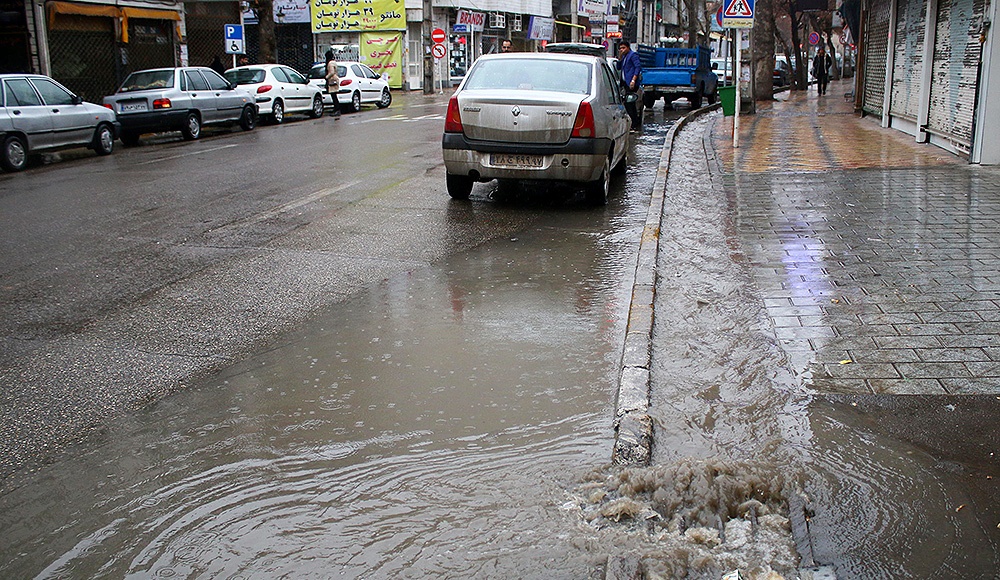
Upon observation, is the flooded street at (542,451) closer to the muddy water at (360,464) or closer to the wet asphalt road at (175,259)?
the muddy water at (360,464)

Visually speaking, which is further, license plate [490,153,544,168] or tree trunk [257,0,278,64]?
tree trunk [257,0,278,64]

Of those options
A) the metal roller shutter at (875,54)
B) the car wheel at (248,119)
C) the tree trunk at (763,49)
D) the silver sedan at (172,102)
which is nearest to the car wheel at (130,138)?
the silver sedan at (172,102)

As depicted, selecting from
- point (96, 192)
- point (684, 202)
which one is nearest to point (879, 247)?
point (684, 202)

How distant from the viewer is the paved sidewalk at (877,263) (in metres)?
5.14

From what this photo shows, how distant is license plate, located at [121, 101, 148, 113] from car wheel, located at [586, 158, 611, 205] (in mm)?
13151

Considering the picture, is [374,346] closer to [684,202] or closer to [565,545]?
[565,545]

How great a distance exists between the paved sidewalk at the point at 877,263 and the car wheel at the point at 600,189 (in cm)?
150

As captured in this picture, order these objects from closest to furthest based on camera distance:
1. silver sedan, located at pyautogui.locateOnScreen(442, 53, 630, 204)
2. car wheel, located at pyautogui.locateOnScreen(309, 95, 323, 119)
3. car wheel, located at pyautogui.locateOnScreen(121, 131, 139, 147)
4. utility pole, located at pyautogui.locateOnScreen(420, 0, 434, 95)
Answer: silver sedan, located at pyautogui.locateOnScreen(442, 53, 630, 204), car wheel, located at pyautogui.locateOnScreen(121, 131, 139, 147), car wheel, located at pyautogui.locateOnScreen(309, 95, 323, 119), utility pole, located at pyautogui.locateOnScreen(420, 0, 434, 95)

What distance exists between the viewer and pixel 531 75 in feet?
35.5

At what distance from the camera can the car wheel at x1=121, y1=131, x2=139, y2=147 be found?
2050cm

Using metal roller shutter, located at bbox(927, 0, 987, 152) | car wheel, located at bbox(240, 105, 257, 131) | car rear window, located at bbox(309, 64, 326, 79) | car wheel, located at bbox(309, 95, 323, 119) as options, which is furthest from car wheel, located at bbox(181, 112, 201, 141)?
metal roller shutter, located at bbox(927, 0, 987, 152)

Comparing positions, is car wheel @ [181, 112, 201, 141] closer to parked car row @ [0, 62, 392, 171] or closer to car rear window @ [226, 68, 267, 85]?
parked car row @ [0, 62, 392, 171]

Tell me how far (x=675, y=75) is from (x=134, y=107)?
16505mm

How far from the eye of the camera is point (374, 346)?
5.63m
